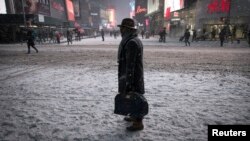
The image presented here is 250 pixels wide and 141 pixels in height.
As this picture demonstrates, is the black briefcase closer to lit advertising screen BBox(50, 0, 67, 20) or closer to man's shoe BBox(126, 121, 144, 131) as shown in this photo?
man's shoe BBox(126, 121, 144, 131)

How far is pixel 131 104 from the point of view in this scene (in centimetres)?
340

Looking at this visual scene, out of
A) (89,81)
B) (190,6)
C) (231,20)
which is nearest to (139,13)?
(190,6)

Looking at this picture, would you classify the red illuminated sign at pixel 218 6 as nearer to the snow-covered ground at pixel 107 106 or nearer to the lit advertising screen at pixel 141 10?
the snow-covered ground at pixel 107 106

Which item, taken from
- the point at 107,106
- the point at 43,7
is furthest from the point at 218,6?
the point at 43,7

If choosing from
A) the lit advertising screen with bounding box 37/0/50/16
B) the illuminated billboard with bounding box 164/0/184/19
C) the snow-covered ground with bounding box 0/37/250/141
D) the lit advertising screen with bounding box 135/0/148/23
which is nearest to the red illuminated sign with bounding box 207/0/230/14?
the illuminated billboard with bounding box 164/0/184/19

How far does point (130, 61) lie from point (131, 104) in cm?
70

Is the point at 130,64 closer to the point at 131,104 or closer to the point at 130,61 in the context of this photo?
the point at 130,61

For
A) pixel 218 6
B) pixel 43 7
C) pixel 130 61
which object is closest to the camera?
pixel 130 61

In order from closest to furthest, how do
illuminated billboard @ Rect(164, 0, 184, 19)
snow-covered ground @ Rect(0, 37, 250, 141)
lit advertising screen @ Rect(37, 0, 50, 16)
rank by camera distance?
1. snow-covered ground @ Rect(0, 37, 250, 141)
2. illuminated billboard @ Rect(164, 0, 184, 19)
3. lit advertising screen @ Rect(37, 0, 50, 16)

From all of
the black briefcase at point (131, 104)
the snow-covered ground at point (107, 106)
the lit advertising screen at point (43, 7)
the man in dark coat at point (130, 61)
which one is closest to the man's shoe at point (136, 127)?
the man in dark coat at point (130, 61)

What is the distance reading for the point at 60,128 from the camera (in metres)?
3.76

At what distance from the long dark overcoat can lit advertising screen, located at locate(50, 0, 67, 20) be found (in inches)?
2024

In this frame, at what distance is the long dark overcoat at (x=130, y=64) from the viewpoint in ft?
10.8

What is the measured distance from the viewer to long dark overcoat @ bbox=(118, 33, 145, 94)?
10.8ft
